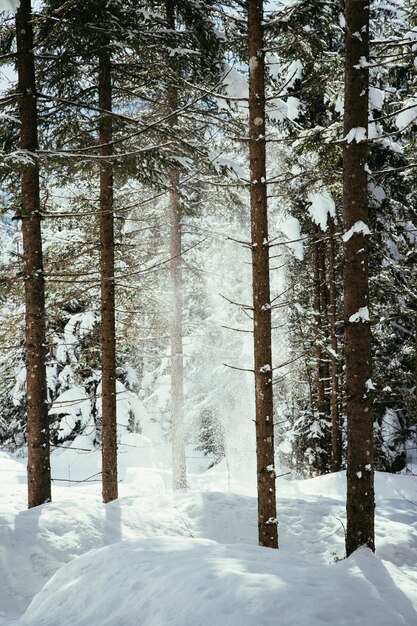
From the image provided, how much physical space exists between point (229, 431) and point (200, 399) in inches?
87.0

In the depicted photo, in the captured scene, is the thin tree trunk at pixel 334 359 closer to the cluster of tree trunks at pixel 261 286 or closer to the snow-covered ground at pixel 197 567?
the snow-covered ground at pixel 197 567

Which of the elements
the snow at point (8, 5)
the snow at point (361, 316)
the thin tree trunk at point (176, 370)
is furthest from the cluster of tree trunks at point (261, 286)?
the thin tree trunk at point (176, 370)

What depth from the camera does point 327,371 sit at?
61.0 feet

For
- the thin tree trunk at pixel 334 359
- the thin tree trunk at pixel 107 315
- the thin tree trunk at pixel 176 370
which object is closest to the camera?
the thin tree trunk at pixel 107 315

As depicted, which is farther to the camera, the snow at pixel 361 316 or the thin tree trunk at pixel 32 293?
the thin tree trunk at pixel 32 293

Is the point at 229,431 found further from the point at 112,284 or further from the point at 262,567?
the point at 262,567

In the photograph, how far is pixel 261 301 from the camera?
717cm

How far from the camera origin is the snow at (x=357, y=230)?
600 cm

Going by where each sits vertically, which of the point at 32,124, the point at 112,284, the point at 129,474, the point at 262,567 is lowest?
the point at 129,474

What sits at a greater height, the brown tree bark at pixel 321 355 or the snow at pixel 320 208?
the snow at pixel 320 208

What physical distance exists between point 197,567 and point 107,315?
6.50m

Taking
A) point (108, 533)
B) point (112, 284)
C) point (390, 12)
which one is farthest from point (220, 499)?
point (390, 12)

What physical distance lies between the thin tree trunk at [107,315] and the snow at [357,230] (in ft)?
17.2

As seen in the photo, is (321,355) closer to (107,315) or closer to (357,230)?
(107,315)
